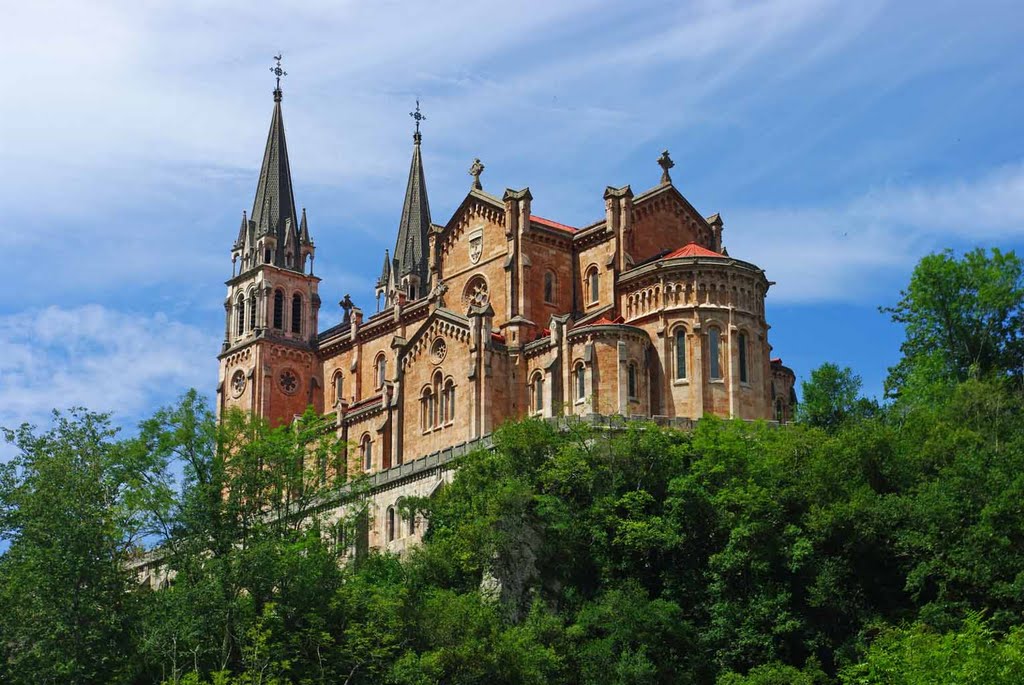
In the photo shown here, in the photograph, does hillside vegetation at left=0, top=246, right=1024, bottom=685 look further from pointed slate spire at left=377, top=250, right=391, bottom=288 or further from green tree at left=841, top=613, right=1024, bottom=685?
pointed slate spire at left=377, top=250, right=391, bottom=288

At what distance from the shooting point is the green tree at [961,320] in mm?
72312

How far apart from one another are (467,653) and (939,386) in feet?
89.2

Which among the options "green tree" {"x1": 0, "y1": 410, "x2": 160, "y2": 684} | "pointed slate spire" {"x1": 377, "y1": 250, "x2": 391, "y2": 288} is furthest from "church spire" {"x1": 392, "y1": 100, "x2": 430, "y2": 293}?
"green tree" {"x1": 0, "y1": 410, "x2": 160, "y2": 684}

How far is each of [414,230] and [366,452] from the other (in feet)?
122

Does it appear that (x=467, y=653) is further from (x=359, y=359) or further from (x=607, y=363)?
(x=359, y=359)

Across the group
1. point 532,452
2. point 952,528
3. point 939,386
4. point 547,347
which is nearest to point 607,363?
point 547,347

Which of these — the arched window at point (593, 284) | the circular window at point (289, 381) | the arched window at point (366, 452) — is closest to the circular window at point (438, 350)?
the arched window at point (366, 452)

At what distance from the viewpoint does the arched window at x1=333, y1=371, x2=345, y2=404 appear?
94.4 metres

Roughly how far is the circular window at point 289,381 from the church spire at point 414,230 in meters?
18.8

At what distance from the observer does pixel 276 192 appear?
102312 mm

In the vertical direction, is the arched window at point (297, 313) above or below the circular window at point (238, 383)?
above

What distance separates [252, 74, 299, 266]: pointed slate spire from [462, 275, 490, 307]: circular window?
21152 millimetres

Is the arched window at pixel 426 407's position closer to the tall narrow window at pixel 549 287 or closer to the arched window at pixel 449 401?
the arched window at pixel 449 401

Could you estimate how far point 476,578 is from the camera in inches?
2373
